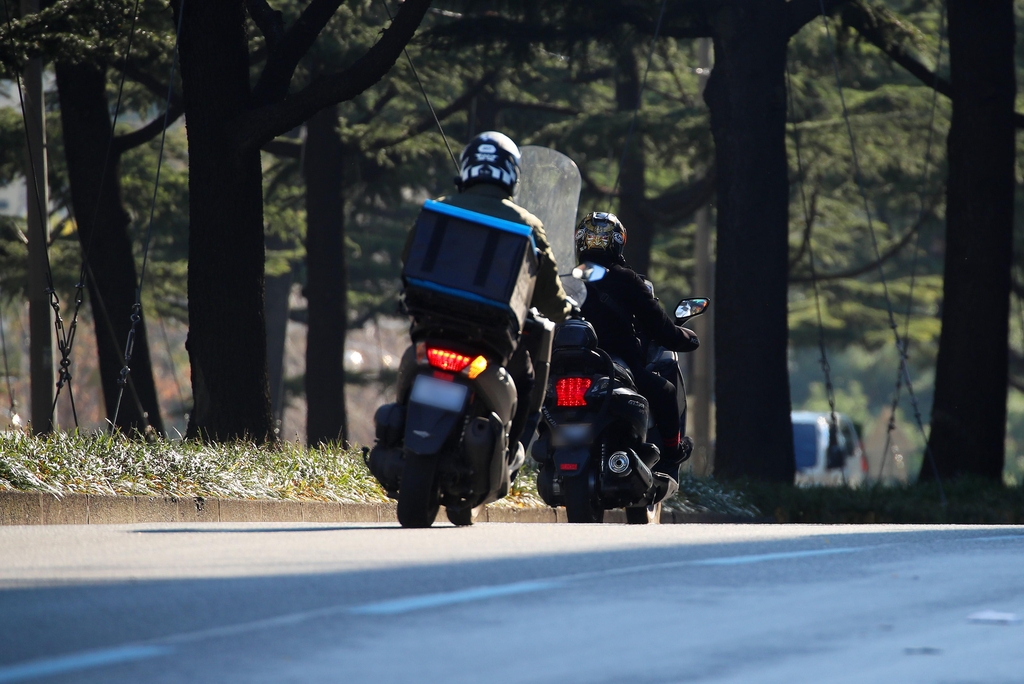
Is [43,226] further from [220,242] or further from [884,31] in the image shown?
[884,31]

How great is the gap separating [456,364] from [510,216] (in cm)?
71

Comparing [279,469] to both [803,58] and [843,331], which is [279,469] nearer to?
[803,58]

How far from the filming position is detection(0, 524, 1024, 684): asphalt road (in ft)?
13.8

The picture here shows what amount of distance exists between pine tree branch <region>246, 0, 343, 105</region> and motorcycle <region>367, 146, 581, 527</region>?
18.9ft

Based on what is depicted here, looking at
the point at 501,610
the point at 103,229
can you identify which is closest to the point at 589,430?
the point at 501,610

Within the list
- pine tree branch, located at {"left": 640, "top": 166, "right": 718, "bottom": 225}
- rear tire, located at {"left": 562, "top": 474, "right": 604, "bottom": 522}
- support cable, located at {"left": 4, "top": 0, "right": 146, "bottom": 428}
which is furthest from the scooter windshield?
pine tree branch, located at {"left": 640, "top": 166, "right": 718, "bottom": 225}

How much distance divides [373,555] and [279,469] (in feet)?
15.7

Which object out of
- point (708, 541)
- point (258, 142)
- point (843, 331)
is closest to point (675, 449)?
point (708, 541)

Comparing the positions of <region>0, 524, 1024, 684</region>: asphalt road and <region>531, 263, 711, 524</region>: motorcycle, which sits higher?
<region>531, 263, 711, 524</region>: motorcycle

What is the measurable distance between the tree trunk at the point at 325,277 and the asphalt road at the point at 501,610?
15766 millimetres

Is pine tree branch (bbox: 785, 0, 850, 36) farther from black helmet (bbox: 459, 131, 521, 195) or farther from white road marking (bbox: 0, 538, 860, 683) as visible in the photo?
white road marking (bbox: 0, 538, 860, 683)

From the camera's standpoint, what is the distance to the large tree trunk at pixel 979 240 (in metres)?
15.8

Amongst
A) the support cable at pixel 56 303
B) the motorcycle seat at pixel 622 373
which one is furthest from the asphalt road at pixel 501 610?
the support cable at pixel 56 303

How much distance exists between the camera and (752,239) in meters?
16.3
